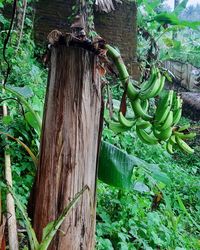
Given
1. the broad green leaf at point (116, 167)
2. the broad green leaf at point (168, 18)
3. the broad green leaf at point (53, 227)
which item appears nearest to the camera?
the broad green leaf at point (53, 227)

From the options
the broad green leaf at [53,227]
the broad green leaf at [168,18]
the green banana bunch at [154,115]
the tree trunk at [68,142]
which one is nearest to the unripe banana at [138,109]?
the green banana bunch at [154,115]

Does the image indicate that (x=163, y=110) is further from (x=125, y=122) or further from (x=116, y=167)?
(x=116, y=167)

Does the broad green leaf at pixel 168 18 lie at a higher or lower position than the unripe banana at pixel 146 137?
higher

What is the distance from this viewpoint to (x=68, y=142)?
0.88m

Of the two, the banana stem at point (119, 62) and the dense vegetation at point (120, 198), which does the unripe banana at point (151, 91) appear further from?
the dense vegetation at point (120, 198)

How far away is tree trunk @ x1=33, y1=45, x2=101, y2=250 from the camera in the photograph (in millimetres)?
877

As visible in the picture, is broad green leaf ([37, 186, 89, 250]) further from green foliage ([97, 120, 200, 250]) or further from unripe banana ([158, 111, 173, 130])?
green foliage ([97, 120, 200, 250])

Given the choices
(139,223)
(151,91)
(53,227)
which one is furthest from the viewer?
(139,223)

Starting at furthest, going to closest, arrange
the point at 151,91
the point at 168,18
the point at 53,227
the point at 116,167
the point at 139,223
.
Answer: the point at 168,18, the point at 139,223, the point at 116,167, the point at 151,91, the point at 53,227

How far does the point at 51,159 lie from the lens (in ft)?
2.90

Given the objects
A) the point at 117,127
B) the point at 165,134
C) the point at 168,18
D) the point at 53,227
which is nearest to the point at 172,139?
the point at 165,134

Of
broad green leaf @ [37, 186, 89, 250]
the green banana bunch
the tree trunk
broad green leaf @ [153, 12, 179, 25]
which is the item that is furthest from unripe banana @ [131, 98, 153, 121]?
broad green leaf @ [153, 12, 179, 25]

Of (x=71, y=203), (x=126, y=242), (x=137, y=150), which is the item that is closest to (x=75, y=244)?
(x=71, y=203)

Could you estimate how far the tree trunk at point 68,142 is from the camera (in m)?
0.88
